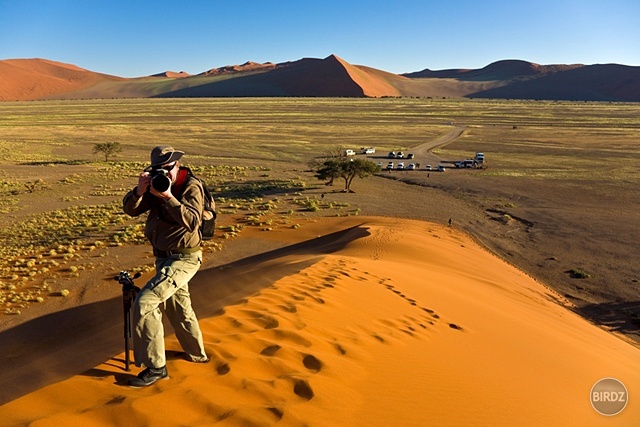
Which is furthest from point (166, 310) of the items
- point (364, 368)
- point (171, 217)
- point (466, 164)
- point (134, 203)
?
point (466, 164)

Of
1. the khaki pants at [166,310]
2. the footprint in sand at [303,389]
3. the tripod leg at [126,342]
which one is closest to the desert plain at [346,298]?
the footprint in sand at [303,389]

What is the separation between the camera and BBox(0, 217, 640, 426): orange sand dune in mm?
3652

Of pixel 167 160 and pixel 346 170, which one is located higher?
pixel 167 160

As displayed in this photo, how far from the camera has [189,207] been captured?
4004mm

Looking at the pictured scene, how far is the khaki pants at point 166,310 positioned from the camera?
3891mm

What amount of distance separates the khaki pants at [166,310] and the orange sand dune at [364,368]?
22cm

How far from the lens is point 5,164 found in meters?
40.4

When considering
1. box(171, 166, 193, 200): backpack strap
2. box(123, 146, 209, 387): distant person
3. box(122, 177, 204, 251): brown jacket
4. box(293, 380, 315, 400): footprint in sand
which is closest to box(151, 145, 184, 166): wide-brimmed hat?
box(123, 146, 209, 387): distant person

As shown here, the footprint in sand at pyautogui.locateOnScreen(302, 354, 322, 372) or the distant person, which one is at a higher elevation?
the distant person

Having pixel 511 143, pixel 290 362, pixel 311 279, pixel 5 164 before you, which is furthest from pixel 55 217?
pixel 511 143

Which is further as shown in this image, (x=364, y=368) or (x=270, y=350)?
(x=364, y=368)

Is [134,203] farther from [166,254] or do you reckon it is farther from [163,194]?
[166,254]

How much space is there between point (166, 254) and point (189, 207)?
55cm

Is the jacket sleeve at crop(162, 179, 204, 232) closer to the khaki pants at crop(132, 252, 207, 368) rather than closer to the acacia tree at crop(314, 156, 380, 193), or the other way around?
the khaki pants at crop(132, 252, 207, 368)
